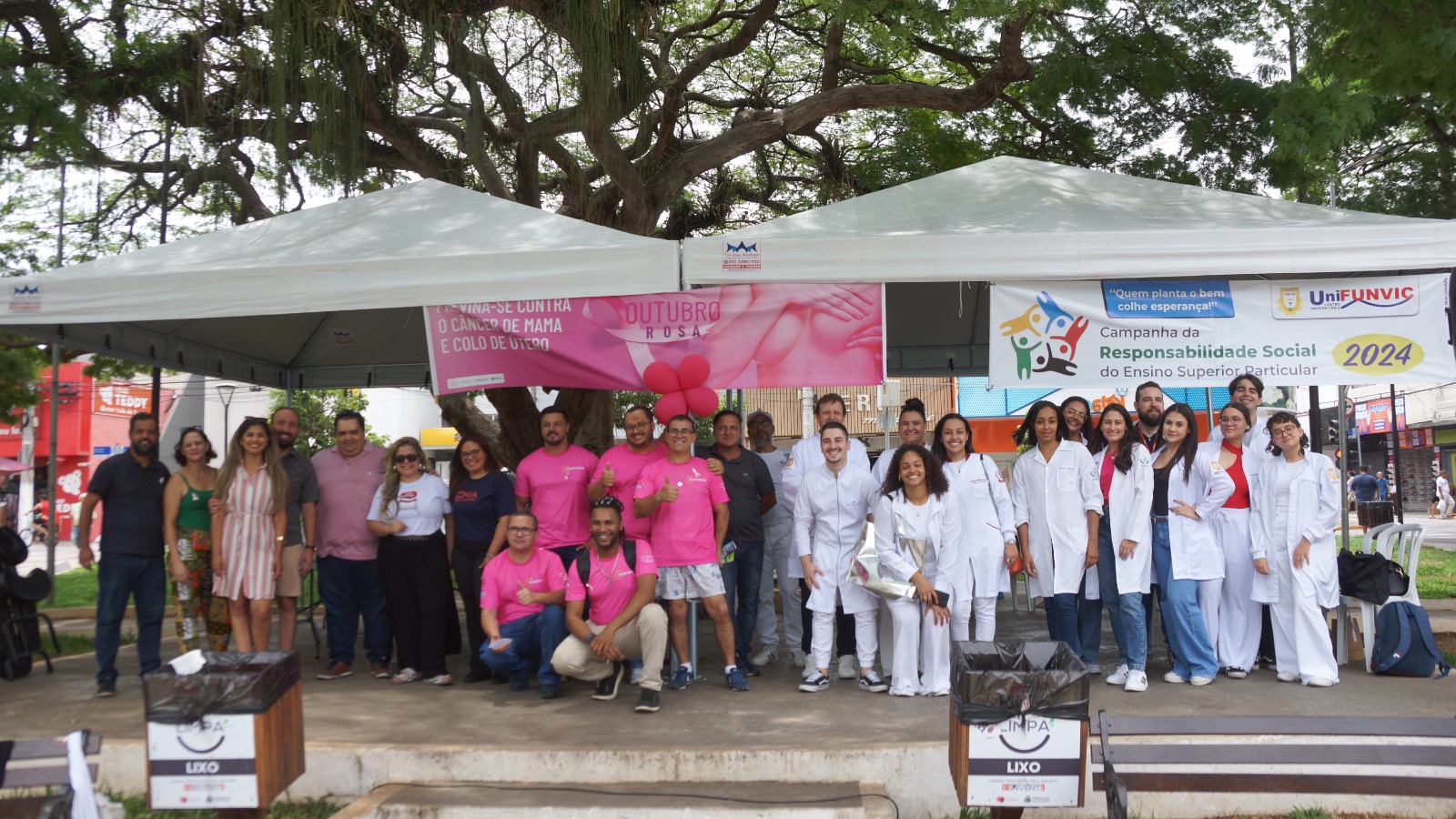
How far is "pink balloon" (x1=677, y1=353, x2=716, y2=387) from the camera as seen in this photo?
6.64m

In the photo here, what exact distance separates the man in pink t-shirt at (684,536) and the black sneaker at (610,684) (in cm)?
37

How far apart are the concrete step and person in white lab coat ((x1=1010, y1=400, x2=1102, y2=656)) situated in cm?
222

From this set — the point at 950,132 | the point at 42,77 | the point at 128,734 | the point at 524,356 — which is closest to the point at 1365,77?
the point at 950,132

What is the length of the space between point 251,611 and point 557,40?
16.1ft

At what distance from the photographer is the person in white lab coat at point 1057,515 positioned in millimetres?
6375

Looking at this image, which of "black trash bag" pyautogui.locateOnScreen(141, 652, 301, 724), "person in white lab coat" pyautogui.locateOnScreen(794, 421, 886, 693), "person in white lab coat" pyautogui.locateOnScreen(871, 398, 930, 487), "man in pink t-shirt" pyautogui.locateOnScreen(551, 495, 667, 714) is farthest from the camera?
"person in white lab coat" pyautogui.locateOnScreen(871, 398, 930, 487)

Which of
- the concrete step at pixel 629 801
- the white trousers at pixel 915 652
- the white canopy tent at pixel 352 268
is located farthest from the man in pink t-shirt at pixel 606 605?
the white canopy tent at pixel 352 268

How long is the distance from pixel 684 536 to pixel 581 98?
3909mm

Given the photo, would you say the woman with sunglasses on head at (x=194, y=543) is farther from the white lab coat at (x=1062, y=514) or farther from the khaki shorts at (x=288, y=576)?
the white lab coat at (x=1062, y=514)

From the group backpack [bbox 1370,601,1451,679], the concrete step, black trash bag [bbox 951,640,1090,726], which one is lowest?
the concrete step

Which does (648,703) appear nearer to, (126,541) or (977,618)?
(977,618)

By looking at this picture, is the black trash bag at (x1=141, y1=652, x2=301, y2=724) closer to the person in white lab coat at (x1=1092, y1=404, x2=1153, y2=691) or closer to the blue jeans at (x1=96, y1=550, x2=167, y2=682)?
the blue jeans at (x1=96, y1=550, x2=167, y2=682)

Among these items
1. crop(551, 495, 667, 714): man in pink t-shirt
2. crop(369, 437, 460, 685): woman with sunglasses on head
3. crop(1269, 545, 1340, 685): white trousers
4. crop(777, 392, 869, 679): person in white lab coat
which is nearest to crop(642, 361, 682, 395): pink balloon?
crop(551, 495, 667, 714): man in pink t-shirt

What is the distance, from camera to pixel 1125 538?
20.7 feet
